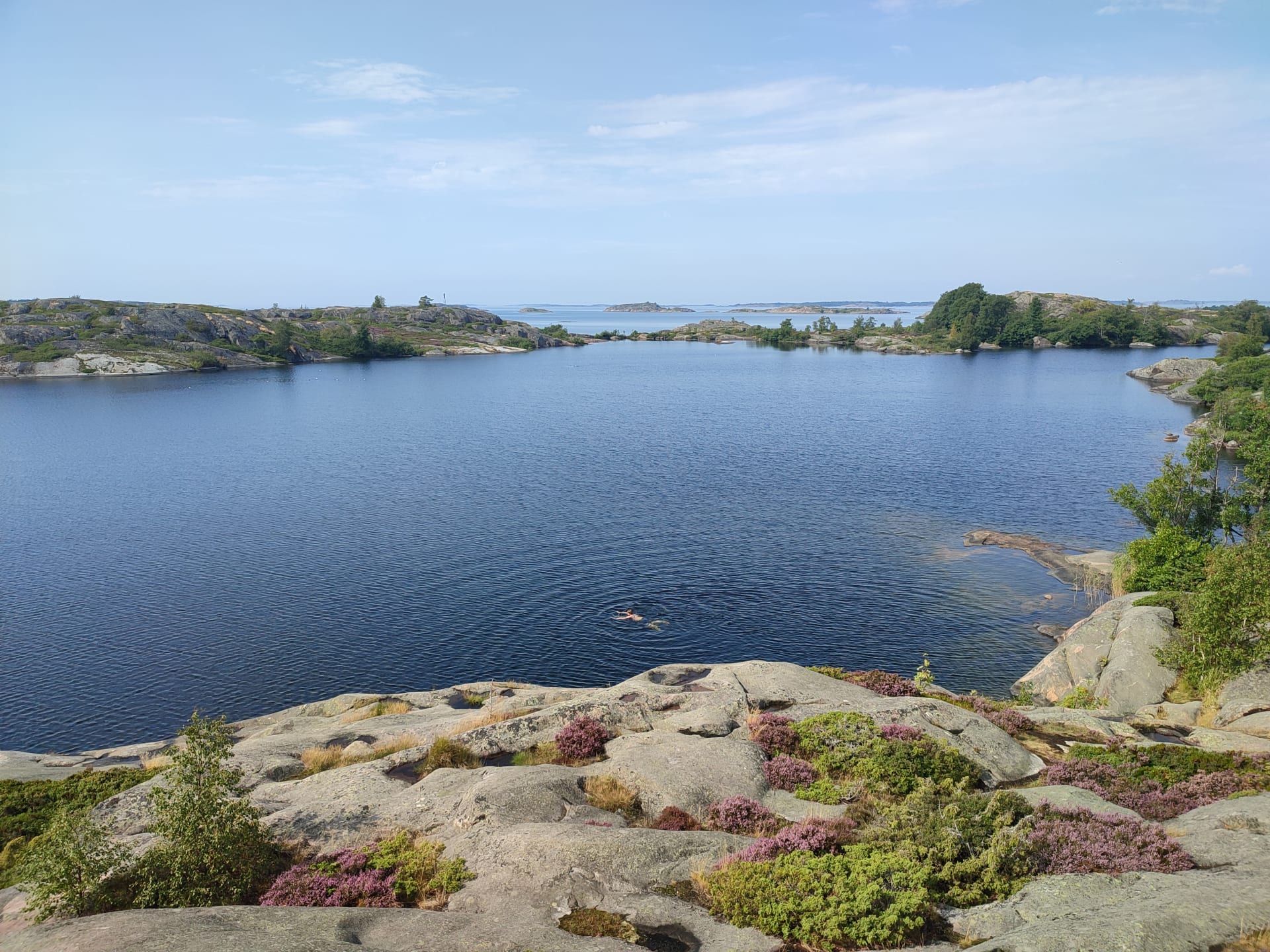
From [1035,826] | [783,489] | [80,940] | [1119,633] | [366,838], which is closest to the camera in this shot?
[80,940]

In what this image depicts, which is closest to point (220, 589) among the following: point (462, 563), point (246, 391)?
point (462, 563)

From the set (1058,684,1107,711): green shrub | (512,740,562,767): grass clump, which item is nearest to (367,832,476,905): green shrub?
(512,740,562,767): grass clump

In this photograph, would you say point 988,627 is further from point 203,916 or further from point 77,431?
point 77,431

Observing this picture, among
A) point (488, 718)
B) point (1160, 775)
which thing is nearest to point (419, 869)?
point (488, 718)

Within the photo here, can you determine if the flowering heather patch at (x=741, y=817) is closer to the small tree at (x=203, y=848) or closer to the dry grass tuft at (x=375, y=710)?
the small tree at (x=203, y=848)

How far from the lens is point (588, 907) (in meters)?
17.8

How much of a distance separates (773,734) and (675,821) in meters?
7.45

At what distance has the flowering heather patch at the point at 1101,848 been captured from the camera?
1872cm

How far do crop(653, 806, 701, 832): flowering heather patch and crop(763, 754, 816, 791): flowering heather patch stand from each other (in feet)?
12.8

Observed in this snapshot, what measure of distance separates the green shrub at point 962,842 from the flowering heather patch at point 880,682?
47.1 feet

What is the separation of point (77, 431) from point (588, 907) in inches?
5942

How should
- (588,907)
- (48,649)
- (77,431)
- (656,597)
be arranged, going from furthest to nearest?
(77,431) < (656,597) < (48,649) < (588,907)

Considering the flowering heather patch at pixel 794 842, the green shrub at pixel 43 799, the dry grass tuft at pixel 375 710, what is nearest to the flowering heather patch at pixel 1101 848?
the flowering heather patch at pixel 794 842

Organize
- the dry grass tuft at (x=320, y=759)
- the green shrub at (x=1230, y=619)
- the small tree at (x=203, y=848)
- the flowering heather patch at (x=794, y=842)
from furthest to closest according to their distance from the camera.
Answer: the green shrub at (x=1230, y=619) < the dry grass tuft at (x=320, y=759) < the flowering heather patch at (x=794, y=842) < the small tree at (x=203, y=848)
